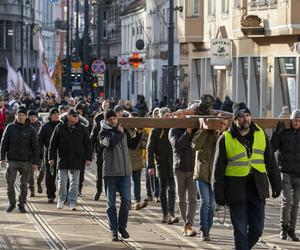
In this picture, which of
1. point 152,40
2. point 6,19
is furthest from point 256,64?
point 6,19

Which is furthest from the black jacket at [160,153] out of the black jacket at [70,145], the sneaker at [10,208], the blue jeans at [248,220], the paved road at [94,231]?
the blue jeans at [248,220]

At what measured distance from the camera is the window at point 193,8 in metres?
44.5

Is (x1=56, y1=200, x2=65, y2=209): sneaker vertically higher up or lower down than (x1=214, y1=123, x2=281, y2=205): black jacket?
lower down

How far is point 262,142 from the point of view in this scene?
1263 cm

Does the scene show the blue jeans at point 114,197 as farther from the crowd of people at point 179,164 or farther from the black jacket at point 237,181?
the black jacket at point 237,181

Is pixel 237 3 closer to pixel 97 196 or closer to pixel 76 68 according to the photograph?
pixel 97 196

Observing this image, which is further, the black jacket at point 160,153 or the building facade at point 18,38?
the building facade at point 18,38

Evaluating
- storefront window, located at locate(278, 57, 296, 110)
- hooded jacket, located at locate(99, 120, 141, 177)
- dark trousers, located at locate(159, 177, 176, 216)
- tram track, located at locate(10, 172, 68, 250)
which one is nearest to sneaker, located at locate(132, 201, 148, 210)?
tram track, located at locate(10, 172, 68, 250)

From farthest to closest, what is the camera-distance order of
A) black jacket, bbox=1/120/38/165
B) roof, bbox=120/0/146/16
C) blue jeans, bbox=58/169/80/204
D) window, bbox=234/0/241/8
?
1. roof, bbox=120/0/146/16
2. window, bbox=234/0/241/8
3. blue jeans, bbox=58/169/80/204
4. black jacket, bbox=1/120/38/165

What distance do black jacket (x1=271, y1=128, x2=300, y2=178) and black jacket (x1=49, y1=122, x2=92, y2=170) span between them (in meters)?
4.84

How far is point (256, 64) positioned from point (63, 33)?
108m

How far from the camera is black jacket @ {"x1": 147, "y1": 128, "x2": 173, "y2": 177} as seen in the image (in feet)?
58.2

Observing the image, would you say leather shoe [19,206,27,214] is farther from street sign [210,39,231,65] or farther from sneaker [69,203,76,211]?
street sign [210,39,231,65]

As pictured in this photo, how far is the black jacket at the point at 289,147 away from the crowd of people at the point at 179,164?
0.05ft
